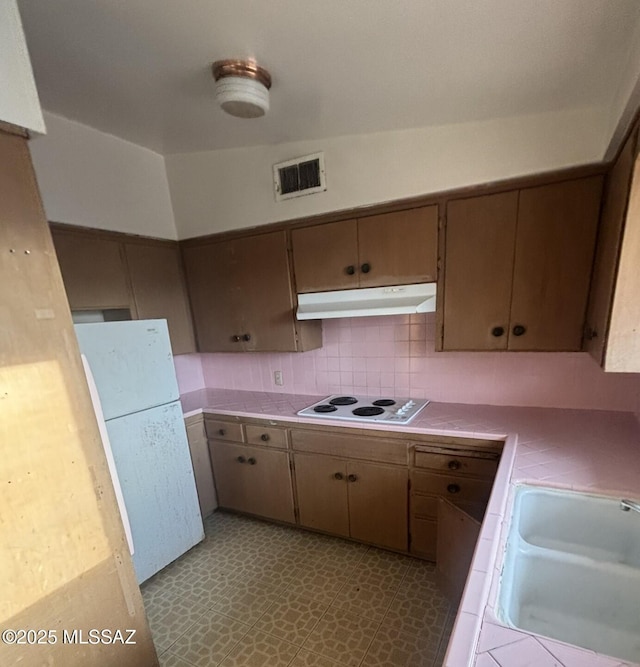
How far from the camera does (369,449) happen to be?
1977 millimetres

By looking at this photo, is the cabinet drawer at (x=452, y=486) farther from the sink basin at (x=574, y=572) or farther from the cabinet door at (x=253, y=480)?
the cabinet door at (x=253, y=480)

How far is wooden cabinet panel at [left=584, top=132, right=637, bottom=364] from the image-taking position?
1123mm

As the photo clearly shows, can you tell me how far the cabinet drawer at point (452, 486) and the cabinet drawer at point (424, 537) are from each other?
0.19 metres

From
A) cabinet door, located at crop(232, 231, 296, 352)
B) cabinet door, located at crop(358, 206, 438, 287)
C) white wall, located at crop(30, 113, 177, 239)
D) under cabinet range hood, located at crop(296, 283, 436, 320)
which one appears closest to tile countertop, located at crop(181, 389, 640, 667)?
→ cabinet door, located at crop(232, 231, 296, 352)

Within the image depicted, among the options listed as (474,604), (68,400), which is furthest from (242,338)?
(474,604)

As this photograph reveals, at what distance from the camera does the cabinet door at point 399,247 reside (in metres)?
1.82

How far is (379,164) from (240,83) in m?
0.84

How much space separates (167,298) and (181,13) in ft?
5.85

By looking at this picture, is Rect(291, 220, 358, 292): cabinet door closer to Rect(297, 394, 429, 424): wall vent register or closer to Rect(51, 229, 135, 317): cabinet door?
Rect(297, 394, 429, 424): wall vent register

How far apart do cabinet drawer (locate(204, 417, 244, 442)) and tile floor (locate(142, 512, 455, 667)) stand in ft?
2.27

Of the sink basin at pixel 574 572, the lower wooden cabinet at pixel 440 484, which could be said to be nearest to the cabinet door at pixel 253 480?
the lower wooden cabinet at pixel 440 484

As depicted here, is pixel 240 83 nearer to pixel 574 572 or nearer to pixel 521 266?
pixel 521 266

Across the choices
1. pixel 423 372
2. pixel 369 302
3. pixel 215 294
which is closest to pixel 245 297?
pixel 215 294

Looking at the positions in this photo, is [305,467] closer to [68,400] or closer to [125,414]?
[125,414]
